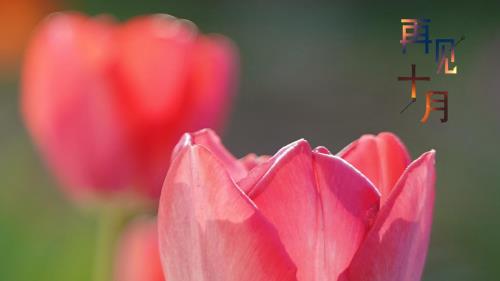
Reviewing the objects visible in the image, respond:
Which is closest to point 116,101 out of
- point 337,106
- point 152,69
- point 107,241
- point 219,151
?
point 152,69

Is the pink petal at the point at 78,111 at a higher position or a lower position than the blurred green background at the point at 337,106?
higher

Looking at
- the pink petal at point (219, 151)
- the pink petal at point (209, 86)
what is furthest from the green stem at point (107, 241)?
the pink petal at point (219, 151)

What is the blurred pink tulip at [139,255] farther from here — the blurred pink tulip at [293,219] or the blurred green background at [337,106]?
the blurred green background at [337,106]

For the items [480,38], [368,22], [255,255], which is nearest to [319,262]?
[255,255]

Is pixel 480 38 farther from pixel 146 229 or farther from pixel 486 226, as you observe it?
pixel 146 229

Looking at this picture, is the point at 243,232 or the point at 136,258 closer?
the point at 243,232

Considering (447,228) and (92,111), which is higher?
(92,111)

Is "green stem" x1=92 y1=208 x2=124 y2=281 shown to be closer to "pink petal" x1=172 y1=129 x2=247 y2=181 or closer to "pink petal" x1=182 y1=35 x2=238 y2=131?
"pink petal" x1=182 y1=35 x2=238 y2=131

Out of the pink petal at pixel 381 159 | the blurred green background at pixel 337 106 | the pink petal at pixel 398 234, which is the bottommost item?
the blurred green background at pixel 337 106
